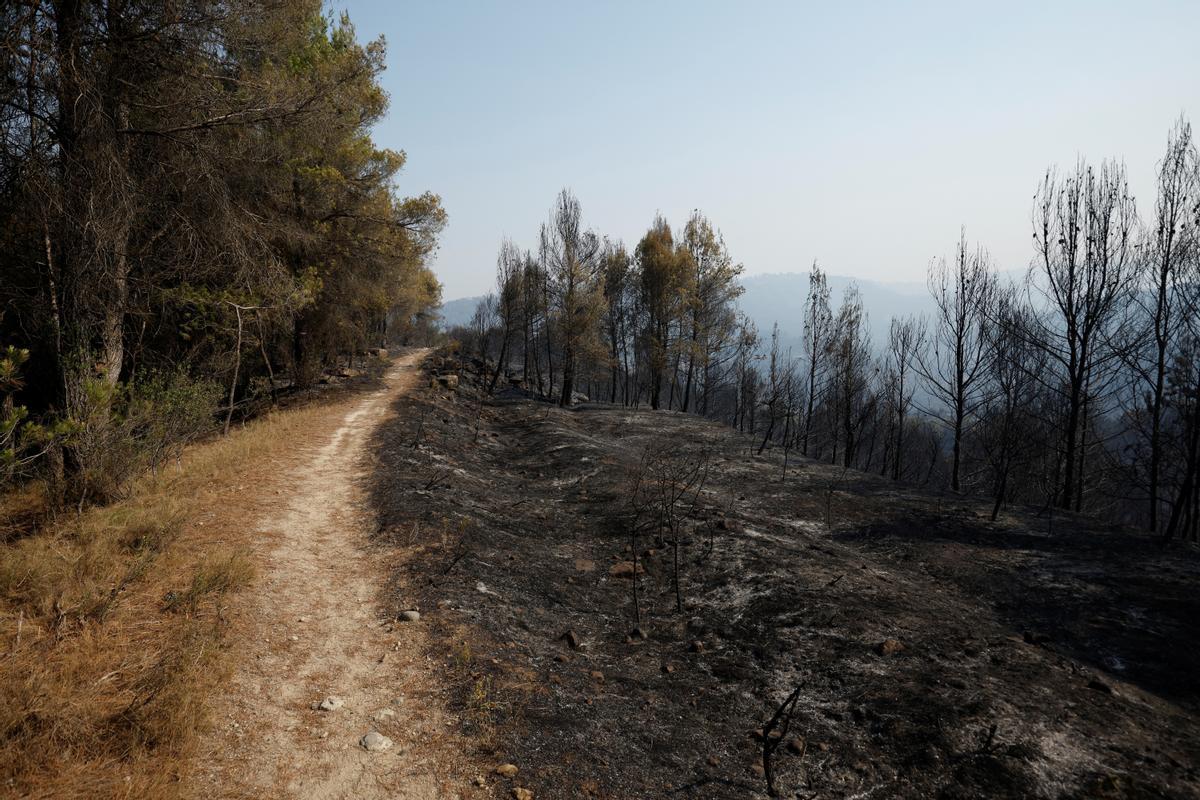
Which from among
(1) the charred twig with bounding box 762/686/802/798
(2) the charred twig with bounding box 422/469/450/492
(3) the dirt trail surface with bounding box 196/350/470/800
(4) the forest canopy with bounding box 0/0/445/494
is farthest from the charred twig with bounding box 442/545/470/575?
(1) the charred twig with bounding box 762/686/802/798

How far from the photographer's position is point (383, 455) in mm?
12758

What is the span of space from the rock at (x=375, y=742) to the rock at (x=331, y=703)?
523 millimetres

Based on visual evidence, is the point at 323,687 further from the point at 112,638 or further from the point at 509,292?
the point at 509,292

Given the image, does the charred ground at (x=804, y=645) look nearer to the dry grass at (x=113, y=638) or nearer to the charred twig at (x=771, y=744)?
the charred twig at (x=771, y=744)

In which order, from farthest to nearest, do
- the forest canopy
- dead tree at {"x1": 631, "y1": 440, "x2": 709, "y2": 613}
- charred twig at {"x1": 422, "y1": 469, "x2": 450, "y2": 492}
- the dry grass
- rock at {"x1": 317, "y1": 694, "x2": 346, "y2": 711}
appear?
charred twig at {"x1": 422, "y1": 469, "x2": 450, "y2": 492}
dead tree at {"x1": 631, "y1": 440, "x2": 709, "y2": 613}
the forest canopy
rock at {"x1": 317, "y1": 694, "x2": 346, "y2": 711}
the dry grass

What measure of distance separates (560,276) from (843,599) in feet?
76.5

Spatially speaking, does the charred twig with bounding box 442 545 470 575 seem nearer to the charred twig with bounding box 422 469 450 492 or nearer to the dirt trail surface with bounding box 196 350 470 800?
the dirt trail surface with bounding box 196 350 470 800

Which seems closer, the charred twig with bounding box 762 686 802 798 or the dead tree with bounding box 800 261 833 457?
the charred twig with bounding box 762 686 802 798

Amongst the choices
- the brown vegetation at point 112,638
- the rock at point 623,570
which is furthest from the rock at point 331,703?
the rock at point 623,570

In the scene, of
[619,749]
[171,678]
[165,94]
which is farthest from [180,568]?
[165,94]

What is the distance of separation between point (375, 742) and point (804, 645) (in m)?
4.60

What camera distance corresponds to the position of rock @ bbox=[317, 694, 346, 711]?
15.0ft

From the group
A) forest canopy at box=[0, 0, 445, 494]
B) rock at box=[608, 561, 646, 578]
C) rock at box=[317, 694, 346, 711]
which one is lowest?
rock at box=[608, 561, 646, 578]

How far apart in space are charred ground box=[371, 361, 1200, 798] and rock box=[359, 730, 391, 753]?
69cm
